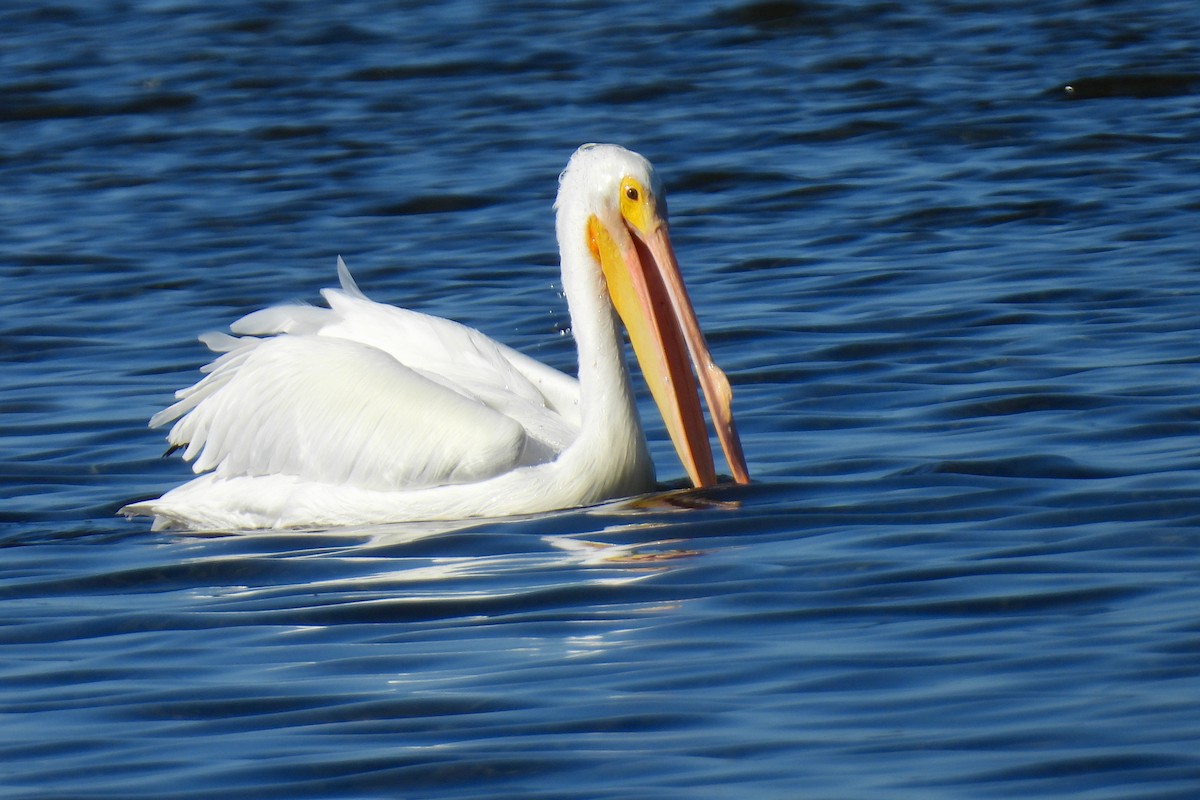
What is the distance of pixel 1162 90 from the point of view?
38.5 ft

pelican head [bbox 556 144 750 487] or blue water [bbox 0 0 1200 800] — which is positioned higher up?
pelican head [bbox 556 144 750 487]

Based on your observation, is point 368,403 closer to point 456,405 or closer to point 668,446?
point 456,405

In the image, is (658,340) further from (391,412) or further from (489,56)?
(489,56)

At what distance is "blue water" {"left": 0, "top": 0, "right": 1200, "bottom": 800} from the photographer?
353 centimetres

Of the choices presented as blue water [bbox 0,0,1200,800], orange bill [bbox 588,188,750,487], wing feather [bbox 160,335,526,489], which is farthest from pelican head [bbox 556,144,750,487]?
wing feather [bbox 160,335,526,489]

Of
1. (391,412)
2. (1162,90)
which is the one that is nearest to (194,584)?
(391,412)

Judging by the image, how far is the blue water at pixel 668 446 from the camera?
353 cm

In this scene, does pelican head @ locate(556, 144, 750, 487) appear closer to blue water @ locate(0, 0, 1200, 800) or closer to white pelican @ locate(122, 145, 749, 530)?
white pelican @ locate(122, 145, 749, 530)

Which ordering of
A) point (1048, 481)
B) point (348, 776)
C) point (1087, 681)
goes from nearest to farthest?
point (348, 776), point (1087, 681), point (1048, 481)

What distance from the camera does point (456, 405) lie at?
540cm

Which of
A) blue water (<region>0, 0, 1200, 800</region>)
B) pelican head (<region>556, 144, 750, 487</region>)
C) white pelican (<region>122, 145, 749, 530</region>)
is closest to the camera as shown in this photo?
blue water (<region>0, 0, 1200, 800</region>)

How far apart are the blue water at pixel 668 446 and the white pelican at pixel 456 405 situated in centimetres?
14

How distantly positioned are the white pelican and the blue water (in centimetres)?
14

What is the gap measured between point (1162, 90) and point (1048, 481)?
698cm
